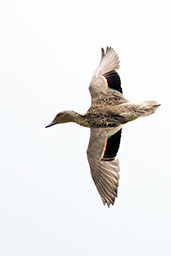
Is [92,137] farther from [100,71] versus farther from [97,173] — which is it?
[100,71]

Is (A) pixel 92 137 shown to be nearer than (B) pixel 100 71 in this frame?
Yes

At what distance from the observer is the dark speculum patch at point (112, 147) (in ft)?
45.5

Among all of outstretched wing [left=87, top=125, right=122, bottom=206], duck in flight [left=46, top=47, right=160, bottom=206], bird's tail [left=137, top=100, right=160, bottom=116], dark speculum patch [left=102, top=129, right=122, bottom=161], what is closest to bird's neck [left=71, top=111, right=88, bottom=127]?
duck in flight [left=46, top=47, right=160, bottom=206]

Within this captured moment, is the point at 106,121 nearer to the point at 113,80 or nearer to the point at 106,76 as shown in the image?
the point at 113,80

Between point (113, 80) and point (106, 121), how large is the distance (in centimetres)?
111

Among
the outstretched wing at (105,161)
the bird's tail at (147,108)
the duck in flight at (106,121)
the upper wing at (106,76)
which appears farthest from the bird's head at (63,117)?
the bird's tail at (147,108)

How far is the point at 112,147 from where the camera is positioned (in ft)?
45.7

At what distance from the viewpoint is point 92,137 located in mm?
14102

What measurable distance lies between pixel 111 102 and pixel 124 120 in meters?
0.55

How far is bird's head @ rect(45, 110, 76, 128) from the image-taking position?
14.9 meters

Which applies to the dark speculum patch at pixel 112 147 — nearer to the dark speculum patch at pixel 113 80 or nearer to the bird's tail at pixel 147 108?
the bird's tail at pixel 147 108

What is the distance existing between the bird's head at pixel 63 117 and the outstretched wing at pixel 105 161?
83 centimetres

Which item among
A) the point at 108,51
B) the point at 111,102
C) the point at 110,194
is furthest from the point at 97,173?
the point at 108,51

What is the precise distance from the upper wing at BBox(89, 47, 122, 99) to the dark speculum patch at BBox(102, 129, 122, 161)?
109 cm
